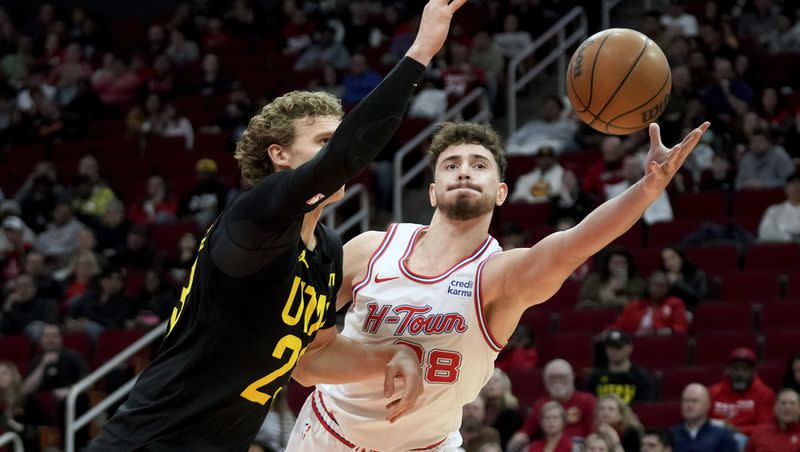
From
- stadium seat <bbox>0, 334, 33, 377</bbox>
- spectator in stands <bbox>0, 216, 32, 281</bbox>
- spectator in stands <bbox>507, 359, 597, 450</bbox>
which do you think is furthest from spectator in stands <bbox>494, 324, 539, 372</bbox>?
spectator in stands <bbox>0, 216, 32, 281</bbox>

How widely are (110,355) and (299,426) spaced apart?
6226 millimetres

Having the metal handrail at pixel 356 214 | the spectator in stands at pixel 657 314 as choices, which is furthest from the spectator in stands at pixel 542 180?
the spectator in stands at pixel 657 314

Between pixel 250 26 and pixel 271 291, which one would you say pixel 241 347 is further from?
pixel 250 26

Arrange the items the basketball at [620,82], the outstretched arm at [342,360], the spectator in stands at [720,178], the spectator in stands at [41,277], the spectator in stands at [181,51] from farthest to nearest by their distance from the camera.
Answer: the spectator in stands at [181,51] < the spectator in stands at [41,277] < the spectator in stands at [720,178] < the basketball at [620,82] < the outstretched arm at [342,360]

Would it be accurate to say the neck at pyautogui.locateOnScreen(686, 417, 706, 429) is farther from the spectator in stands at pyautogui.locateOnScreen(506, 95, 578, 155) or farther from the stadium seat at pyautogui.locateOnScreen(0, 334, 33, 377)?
the stadium seat at pyautogui.locateOnScreen(0, 334, 33, 377)

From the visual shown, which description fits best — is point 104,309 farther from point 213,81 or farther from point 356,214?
point 213,81

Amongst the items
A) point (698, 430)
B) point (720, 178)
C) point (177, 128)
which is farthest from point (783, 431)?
point (177, 128)

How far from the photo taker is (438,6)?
3.63 m

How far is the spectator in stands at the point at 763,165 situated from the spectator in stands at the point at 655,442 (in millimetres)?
3940

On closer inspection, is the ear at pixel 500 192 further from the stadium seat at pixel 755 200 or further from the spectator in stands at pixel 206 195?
the spectator in stands at pixel 206 195

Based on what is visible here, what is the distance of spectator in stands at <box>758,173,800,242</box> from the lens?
11.1m

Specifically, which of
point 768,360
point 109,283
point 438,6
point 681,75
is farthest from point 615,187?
point 438,6

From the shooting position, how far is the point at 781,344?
9.83 m

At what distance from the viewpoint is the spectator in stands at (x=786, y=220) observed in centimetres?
1106
